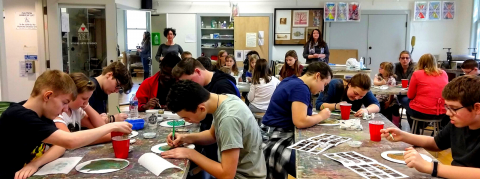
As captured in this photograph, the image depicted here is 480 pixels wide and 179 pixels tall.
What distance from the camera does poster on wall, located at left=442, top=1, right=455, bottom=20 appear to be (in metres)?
8.68

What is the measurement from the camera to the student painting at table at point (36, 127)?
170 centimetres

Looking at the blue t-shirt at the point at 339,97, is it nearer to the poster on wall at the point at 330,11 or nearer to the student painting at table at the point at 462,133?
the student painting at table at the point at 462,133

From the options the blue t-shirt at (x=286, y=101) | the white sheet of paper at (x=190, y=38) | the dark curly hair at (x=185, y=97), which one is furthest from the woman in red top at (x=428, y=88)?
the white sheet of paper at (x=190, y=38)

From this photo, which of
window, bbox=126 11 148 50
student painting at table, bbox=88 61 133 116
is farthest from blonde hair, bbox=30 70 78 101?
window, bbox=126 11 148 50

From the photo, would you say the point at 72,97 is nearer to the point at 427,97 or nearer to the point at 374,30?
the point at 427,97

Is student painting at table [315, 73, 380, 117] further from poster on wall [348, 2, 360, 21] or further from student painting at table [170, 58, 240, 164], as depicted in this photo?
poster on wall [348, 2, 360, 21]

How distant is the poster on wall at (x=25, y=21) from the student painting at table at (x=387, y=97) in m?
5.30

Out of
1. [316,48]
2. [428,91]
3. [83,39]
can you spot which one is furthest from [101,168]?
[316,48]

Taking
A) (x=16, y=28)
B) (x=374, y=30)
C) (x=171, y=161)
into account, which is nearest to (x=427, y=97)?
(x=171, y=161)

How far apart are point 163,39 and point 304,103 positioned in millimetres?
7313

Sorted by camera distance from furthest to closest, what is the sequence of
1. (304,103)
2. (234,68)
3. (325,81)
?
(234,68) < (325,81) < (304,103)

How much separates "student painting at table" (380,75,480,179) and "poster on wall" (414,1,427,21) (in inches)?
303

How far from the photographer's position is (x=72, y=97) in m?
1.86

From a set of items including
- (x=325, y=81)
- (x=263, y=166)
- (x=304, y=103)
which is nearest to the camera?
(x=263, y=166)
